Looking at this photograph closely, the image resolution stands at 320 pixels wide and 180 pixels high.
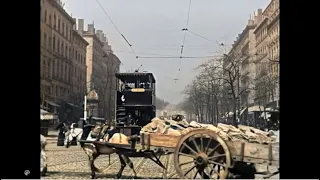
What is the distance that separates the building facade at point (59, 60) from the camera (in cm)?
443

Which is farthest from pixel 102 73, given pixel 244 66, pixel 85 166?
pixel 244 66

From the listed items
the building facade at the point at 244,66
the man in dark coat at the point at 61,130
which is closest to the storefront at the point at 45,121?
the man in dark coat at the point at 61,130

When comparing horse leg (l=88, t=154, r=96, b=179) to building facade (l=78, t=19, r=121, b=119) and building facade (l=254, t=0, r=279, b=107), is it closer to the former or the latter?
building facade (l=78, t=19, r=121, b=119)

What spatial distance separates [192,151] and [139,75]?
1.22m

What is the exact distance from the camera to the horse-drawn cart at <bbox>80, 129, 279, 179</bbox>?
4.84 m

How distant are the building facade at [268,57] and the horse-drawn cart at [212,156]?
1.71 ft

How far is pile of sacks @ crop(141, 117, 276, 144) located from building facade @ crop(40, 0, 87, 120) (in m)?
0.97

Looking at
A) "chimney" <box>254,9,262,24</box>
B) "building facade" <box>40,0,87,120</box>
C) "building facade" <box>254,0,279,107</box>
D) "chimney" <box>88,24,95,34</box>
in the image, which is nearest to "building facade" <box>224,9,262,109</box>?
"building facade" <box>254,0,279,107</box>

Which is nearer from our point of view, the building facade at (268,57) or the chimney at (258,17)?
the building facade at (268,57)

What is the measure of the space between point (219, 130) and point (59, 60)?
1.87 metres

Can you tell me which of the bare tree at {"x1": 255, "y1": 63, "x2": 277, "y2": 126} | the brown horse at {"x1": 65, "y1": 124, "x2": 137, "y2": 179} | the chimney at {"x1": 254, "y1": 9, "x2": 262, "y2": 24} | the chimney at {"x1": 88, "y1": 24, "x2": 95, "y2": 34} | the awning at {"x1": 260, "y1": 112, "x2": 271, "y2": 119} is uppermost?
the chimney at {"x1": 254, "y1": 9, "x2": 262, "y2": 24}

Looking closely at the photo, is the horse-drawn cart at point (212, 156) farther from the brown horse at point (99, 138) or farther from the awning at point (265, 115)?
the brown horse at point (99, 138)

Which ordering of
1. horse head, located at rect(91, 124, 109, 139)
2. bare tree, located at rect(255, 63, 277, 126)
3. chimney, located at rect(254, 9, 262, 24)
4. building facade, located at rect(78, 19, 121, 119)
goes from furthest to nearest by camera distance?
horse head, located at rect(91, 124, 109, 139)
building facade, located at rect(78, 19, 121, 119)
bare tree, located at rect(255, 63, 277, 126)
chimney, located at rect(254, 9, 262, 24)
